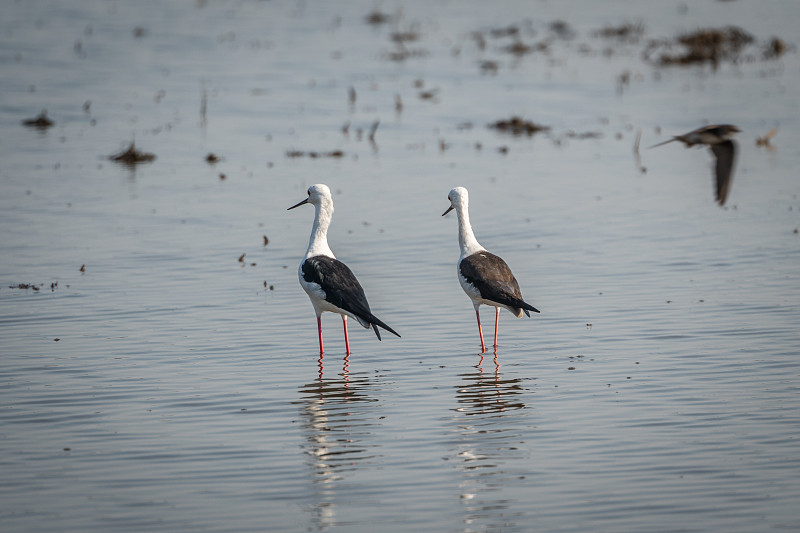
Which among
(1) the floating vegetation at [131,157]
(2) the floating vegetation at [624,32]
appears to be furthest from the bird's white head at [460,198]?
(2) the floating vegetation at [624,32]

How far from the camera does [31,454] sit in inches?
330

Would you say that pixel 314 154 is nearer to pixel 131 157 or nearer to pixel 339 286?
pixel 131 157

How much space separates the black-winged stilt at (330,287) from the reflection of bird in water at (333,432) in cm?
79

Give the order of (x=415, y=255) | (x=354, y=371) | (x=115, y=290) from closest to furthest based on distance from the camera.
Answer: (x=354, y=371) < (x=115, y=290) < (x=415, y=255)

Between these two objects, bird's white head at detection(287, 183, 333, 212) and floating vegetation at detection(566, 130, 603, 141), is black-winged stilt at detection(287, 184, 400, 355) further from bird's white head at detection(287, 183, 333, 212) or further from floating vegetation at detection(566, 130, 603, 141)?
floating vegetation at detection(566, 130, 603, 141)

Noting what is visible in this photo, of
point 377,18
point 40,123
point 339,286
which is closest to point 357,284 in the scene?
point 339,286

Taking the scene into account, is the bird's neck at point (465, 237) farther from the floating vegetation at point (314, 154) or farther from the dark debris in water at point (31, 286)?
the floating vegetation at point (314, 154)

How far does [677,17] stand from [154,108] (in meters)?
28.2

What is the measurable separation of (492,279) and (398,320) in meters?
1.37

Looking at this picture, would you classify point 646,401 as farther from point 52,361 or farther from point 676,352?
point 52,361

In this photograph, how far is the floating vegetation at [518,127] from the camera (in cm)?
2506

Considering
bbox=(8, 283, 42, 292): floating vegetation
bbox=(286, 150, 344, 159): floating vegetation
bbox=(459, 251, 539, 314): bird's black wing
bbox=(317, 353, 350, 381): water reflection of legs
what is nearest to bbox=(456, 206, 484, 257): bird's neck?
bbox=(459, 251, 539, 314): bird's black wing

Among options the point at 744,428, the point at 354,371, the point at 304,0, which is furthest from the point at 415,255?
the point at 304,0

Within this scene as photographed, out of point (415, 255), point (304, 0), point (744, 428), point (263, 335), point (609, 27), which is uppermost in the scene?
point (304, 0)
